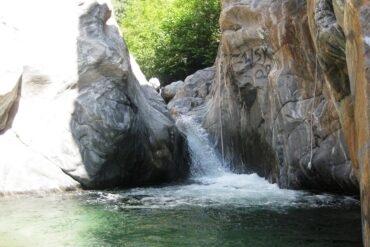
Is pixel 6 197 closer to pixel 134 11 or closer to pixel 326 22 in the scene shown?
pixel 326 22

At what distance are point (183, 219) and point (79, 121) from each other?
495cm

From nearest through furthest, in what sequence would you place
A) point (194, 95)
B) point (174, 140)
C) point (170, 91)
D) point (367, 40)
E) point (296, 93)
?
point (367, 40) < point (296, 93) < point (174, 140) < point (194, 95) < point (170, 91)

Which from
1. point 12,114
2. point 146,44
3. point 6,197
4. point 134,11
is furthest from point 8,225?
point 134,11

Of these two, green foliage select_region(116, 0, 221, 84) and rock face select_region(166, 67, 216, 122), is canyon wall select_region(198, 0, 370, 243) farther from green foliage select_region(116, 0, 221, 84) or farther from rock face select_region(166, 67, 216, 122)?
green foliage select_region(116, 0, 221, 84)

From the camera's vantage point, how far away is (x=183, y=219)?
7.89 meters

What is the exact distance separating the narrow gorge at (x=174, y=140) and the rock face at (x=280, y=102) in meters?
0.03

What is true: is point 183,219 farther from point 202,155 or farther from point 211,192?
point 202,155

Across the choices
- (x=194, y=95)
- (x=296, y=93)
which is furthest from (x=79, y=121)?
(x=194, y=95)

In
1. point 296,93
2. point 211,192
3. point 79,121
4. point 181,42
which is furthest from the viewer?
point 181,42

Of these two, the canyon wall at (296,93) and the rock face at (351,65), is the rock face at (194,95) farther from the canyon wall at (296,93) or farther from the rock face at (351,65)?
the rock face at (351,65)

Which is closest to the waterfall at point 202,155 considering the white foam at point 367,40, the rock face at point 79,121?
the rock face at point 79,121

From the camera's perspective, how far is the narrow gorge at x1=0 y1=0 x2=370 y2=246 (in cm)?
711

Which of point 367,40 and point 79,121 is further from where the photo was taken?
point 79,121

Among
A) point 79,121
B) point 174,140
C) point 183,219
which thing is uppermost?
point 79,121
